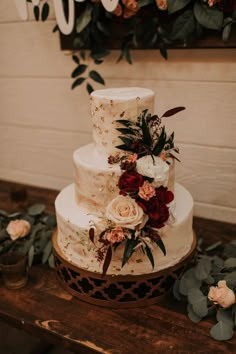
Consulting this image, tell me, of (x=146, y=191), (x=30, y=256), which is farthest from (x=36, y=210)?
(x=146, y=191)

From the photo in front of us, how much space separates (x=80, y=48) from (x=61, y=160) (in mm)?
504

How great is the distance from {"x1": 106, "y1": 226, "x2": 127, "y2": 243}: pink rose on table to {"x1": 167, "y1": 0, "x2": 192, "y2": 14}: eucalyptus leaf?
687mm

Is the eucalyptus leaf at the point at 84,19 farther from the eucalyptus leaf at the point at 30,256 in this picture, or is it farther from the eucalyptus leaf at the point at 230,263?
the eucalyptus leaf at the point at 230,263

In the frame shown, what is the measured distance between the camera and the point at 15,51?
1708 mm

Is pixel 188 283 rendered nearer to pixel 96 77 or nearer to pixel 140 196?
pixel 140 196

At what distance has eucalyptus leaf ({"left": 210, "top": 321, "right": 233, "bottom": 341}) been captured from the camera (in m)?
1.00

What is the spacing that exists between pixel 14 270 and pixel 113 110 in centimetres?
56

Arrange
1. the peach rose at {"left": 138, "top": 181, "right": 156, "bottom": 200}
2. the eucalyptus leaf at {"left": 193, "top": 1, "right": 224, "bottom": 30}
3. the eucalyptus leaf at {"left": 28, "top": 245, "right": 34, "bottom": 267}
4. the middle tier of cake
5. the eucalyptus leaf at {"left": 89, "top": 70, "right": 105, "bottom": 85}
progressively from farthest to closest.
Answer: the eucalyptus leaf at {"left": 89, "top": 70, "right": 105, "bottom": 85}, the eucalyptus leaf at {"left": 28, "top": 245, "right": 34, "bottom": 267}, the eucalyptus leaf at {"left": 193, "top": 1, "right": 224, "bottom": 30}, the middle tier of cake, the peach rose at {"left": 138, "top": 181, "right": 156, "bottom": 200}

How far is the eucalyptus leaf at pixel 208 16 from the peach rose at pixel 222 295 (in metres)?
0.74

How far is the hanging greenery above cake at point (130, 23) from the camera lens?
3.92ft

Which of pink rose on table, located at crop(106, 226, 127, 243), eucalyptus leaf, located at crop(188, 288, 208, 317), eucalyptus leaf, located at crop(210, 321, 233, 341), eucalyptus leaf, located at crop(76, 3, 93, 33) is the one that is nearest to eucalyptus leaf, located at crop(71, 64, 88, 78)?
eucalyptus leaf, located at crop(76, 3, 93, 33)

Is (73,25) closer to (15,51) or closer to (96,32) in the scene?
(96,32)

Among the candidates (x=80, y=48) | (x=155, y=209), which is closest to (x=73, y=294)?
(x=155, y=209)

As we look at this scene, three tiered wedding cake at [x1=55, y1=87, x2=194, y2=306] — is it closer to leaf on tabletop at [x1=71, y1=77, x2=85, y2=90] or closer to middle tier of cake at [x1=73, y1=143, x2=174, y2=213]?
middle tier of cake at [x1=73, y1=143, x2=174, y2=213]
